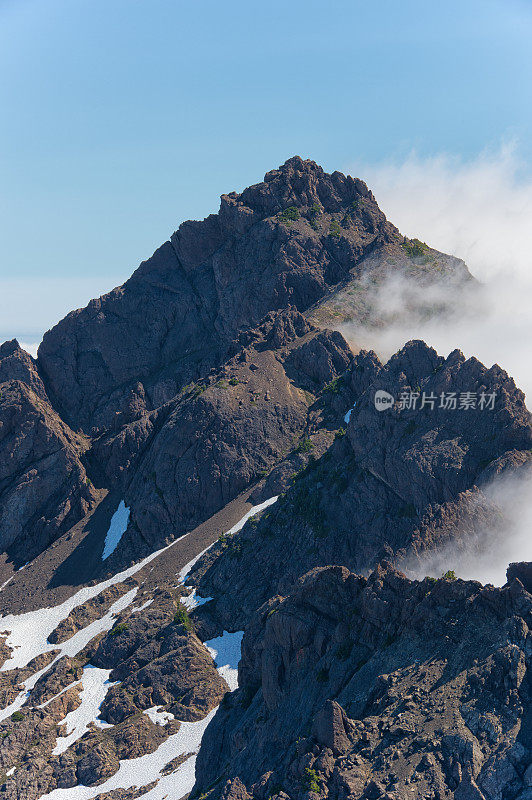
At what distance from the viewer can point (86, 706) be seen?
506ft

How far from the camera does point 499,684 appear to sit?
79.7m

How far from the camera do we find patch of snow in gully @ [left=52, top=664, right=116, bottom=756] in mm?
145875

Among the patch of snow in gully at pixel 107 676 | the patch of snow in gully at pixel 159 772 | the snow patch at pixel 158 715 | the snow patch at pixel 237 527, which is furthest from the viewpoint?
the snow patch at pixel 237 527

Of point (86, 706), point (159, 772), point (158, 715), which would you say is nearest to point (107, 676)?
point (86, 706)

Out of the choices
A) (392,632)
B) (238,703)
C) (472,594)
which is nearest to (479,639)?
(472,594)

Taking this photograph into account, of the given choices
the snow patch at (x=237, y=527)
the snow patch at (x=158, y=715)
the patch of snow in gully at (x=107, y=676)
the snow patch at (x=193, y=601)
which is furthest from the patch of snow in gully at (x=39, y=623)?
the snow patch at (x=158, y=715)

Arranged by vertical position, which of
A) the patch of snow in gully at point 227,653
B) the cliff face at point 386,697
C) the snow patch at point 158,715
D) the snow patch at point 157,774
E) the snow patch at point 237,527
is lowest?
the snow patch at point 157,774

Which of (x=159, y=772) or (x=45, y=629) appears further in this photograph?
(x=45, y=629)

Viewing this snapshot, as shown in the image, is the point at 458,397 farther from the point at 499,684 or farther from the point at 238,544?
the point at 499,684

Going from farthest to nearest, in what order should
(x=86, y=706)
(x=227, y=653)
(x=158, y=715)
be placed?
(x=227, y=653)
(x=86, y=706)
(x=158, y=715)

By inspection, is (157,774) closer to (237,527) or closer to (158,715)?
(158,715)

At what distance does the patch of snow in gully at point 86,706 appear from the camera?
145875 millimetres

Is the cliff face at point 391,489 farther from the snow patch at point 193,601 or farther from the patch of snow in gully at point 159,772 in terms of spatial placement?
the patch of snow in gully at point 159,772

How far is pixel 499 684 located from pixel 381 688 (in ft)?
39.4
